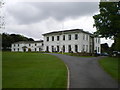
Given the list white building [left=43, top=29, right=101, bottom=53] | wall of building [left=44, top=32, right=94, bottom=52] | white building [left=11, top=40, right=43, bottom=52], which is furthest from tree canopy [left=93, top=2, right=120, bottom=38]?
white building [left=11, top=40, right=43, bottom=52]

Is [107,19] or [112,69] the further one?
[107,19]

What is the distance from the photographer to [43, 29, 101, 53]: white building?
1676 inches

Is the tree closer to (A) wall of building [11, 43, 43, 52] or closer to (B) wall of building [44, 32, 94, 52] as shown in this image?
(B) wall of building [44, 32, 94, 52]

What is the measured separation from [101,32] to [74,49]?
14.6 m

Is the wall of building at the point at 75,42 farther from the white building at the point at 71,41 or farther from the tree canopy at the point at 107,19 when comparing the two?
the tree canopy at the point at 107,19

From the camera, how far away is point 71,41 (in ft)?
145

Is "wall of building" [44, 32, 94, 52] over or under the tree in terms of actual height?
under

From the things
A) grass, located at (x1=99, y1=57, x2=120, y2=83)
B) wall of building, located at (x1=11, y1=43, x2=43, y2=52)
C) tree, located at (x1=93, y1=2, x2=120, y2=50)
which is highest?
tree, located at (x1=93, y1=2, x2=120, y2=50)

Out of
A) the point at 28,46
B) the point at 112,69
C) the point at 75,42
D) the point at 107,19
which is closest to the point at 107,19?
the point at 107,19

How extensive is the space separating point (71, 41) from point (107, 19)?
668 inches

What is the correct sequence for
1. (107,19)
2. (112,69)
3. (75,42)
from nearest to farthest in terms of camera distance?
(112,69)
(107,19)
(75,42)

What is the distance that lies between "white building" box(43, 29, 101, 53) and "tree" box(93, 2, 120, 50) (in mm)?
8861

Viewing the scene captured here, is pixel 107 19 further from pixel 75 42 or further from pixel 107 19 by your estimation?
pixel 75 42

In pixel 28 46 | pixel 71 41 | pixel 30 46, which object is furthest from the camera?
pixel 28 46
